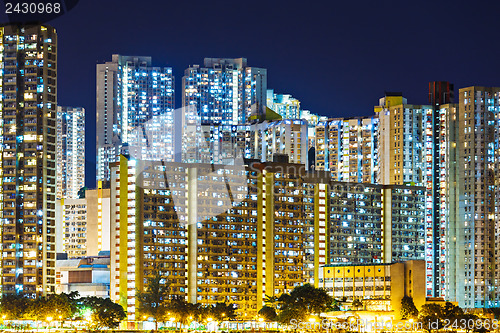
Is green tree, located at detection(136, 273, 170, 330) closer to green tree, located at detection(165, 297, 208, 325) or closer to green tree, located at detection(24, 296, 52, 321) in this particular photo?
green tree, located at detection(165, 297, 208, 325)

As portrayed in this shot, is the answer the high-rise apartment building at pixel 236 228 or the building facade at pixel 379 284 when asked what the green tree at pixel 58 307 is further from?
the building facade at pixel 379 284

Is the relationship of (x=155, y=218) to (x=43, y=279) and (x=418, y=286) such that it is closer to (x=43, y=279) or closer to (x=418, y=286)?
(x=43, y=279)

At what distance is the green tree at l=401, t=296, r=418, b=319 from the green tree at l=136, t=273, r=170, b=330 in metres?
36.6

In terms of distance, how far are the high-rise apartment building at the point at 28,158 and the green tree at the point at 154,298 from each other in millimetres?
14323

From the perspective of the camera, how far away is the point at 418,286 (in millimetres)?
158000

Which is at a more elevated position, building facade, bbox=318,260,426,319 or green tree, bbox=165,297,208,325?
building facade, bbox=318,260,426,319

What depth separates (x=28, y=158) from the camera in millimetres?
160750

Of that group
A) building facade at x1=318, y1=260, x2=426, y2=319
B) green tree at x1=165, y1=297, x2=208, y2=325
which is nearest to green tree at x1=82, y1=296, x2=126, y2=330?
green tree at x1=165, y1=297, x2=208, y2=325

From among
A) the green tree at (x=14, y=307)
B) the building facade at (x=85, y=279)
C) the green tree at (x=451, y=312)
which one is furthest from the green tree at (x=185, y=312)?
the green tree at (x=451, y=312)

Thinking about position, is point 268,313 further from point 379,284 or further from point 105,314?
point 105,314

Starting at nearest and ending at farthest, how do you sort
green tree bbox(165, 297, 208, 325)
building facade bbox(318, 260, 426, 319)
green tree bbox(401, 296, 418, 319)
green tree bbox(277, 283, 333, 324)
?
green tree bbox(277, 283, 333, 324)
green tree bbox(401, 296, 418, 319)
green tree bbox(165, 297, 208, 325)
building facade bbox(318, 260, 426, 319)

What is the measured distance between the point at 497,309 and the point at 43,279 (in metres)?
81.2

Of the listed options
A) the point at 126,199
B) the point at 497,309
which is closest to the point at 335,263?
the point at 497,309

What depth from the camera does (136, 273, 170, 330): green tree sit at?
159538mm
